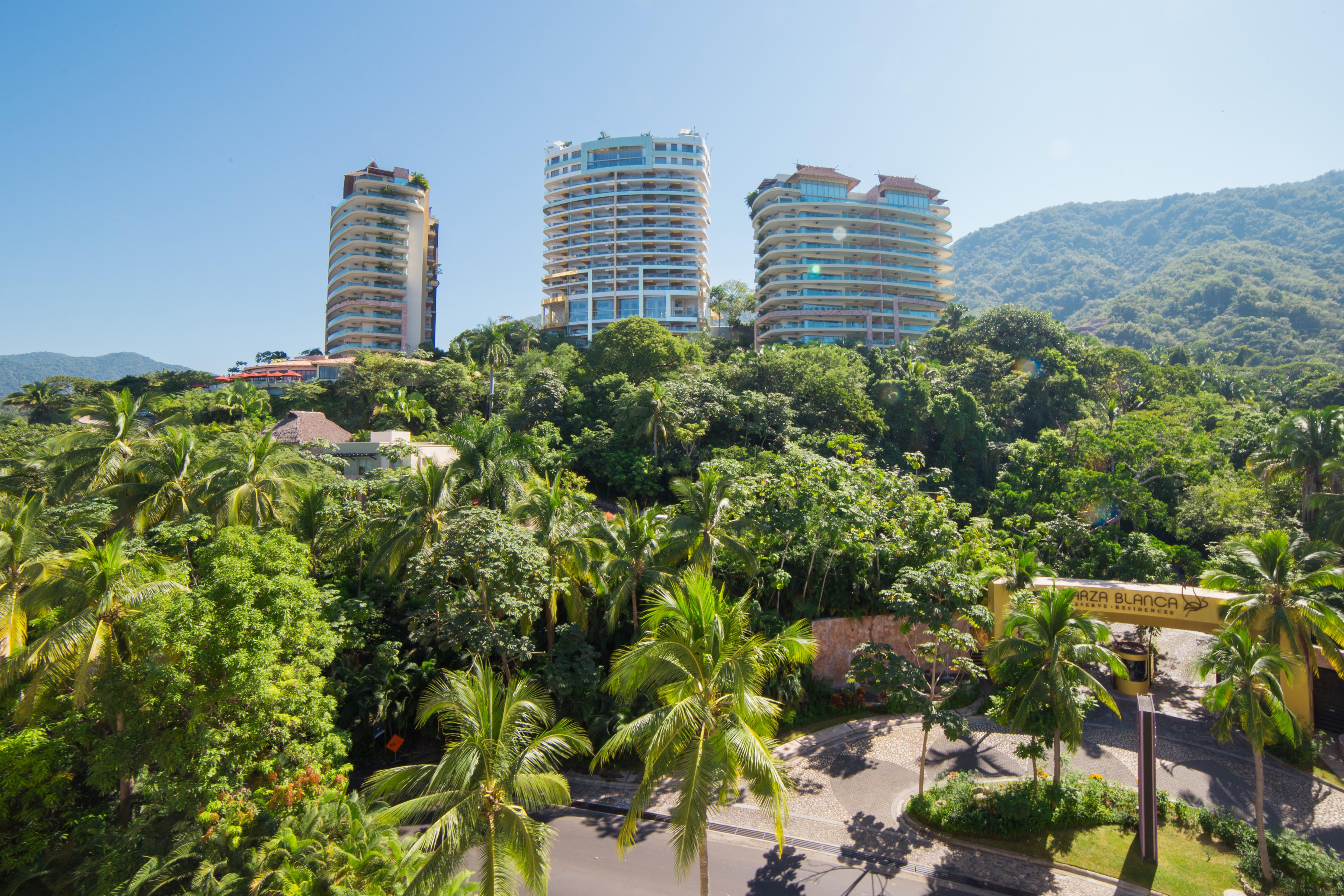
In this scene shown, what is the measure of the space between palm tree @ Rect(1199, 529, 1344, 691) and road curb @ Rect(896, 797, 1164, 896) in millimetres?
7968

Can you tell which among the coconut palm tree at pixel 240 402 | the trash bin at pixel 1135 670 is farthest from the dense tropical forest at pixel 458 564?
the trash bin at pixel 1135 670

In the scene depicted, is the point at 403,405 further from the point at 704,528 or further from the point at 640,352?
the point at 704,528

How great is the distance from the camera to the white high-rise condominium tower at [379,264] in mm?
90875

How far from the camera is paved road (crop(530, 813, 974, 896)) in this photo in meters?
14.8

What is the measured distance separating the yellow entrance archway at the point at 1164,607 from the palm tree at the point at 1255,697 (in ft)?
14.2

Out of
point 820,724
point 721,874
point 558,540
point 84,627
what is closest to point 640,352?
point 558,540

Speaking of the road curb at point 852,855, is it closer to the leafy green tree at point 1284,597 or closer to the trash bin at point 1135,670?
the leafy green tree at point 1284,597

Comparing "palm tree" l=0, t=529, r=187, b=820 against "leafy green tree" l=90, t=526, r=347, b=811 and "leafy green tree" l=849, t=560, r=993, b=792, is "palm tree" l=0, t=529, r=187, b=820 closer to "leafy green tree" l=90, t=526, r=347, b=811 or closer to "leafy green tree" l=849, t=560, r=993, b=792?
"leafy green tree" l=90, t=526, r=347, b=811

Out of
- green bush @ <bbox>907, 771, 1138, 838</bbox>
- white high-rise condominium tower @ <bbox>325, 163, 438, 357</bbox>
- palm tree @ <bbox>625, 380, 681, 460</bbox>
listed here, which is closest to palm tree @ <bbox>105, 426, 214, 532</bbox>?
palm tree @ <bbox>625, 380, 681, 460</bbox>

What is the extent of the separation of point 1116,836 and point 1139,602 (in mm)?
7833

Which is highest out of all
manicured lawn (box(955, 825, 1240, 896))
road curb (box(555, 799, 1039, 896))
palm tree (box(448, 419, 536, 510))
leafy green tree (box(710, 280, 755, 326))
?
leafy green tree (box(710, 280, 755, 326))

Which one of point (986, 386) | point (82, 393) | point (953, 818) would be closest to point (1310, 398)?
point (986, 386)

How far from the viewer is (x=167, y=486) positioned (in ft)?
78.3

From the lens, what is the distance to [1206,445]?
36.4m
